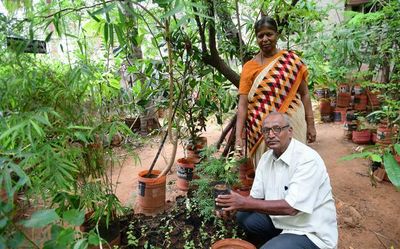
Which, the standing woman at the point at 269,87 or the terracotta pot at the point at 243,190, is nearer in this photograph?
the standing woman at the point at 269,87

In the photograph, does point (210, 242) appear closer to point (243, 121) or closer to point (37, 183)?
point (243, 121)

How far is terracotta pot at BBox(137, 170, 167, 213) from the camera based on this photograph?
2.55 metres

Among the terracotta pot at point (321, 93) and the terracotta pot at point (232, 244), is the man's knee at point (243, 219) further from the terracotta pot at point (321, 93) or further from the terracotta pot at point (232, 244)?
the terracotta pot at point (321, 93)

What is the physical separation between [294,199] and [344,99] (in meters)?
4.86

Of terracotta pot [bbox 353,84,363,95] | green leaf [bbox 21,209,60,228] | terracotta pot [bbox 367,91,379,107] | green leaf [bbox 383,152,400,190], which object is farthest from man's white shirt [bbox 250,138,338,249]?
terracotta pot [bbox 353,84,363,95]

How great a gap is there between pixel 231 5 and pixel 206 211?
182 cm

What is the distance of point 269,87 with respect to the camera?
2004mm

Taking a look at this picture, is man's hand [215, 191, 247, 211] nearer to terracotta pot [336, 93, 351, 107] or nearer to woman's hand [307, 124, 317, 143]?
woman's hand [307, 124, 317, 143]

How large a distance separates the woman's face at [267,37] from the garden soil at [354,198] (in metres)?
0.93

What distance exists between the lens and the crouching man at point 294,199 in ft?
4.92

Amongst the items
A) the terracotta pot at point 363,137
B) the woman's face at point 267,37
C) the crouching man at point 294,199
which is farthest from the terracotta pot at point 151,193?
the terracotta pot at point 363,137

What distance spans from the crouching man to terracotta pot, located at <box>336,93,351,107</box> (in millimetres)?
4630

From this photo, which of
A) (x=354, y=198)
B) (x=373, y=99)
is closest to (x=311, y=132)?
(x=354, y=198)

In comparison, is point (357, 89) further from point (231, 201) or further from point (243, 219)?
point (231, 201)
